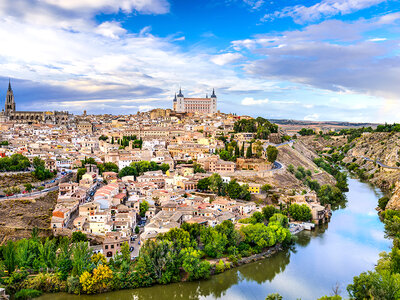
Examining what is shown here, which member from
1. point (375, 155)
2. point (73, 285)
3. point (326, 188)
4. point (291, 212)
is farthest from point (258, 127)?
point (73, 285)

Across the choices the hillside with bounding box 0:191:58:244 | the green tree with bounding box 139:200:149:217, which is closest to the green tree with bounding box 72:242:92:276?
the hillside with bounding box 0:191:58:244

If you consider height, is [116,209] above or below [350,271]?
above

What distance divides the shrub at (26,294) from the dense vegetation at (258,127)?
29.3m

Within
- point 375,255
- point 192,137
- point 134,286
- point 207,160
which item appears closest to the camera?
point 134,286

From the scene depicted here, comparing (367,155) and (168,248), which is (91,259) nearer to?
(168,248)

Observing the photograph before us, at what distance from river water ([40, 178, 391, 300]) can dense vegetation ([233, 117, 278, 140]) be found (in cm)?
1873

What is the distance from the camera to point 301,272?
575 inches

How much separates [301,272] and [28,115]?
49528 millimetres

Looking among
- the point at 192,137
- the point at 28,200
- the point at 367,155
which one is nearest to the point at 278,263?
the point at 28,200

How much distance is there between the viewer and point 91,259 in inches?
524

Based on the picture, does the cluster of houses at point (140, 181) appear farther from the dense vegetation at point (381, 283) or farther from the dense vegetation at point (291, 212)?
the dense vegetation at point (381, 283)

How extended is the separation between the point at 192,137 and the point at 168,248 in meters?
24.0

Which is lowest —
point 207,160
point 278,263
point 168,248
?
point 278,263

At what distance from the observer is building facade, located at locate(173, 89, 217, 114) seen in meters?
62.9
